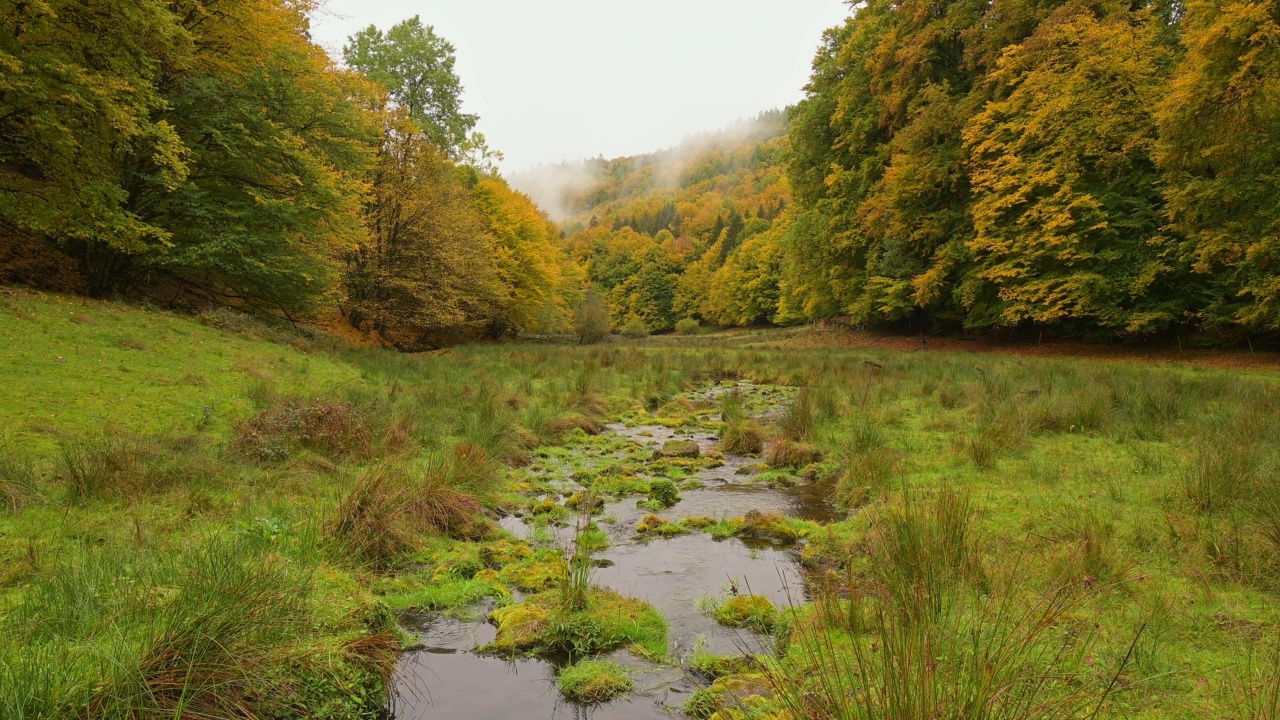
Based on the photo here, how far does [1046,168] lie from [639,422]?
16688 millimetres

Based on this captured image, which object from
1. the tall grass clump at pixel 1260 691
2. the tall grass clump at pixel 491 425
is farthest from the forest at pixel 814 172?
the tall grass clump at pixel 1260 691

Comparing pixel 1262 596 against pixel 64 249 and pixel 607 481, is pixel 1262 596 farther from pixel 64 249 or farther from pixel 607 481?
pixel 64 249

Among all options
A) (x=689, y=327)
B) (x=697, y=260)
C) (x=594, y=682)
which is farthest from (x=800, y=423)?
(x=697, y=260)

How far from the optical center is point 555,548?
189 inches

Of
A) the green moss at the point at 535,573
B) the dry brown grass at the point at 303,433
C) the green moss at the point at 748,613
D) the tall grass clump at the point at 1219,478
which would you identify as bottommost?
the green moss at the point at 535,573

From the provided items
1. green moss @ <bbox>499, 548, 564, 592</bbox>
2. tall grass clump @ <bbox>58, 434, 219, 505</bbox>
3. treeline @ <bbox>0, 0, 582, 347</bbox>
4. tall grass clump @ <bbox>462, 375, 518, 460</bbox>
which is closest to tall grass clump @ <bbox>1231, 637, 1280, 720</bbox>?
green moss @ <bbox>499, 548, 564, 592</bbox>

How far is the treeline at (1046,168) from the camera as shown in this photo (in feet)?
40.9

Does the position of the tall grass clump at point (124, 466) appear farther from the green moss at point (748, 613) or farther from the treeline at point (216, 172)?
the treeline at point (216, 172)

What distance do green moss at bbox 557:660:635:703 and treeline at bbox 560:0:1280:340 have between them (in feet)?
45.0

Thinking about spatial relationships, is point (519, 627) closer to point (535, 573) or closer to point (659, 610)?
point (535, 573)

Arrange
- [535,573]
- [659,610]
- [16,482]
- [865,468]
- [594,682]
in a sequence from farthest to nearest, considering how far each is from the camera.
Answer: [865,468] < [535,573] < [16,482] < [659,610] < [594,682]

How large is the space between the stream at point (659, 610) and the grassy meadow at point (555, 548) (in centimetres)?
13

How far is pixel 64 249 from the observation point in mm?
12789

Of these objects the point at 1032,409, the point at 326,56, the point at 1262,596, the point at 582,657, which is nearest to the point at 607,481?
the point at 582,657
